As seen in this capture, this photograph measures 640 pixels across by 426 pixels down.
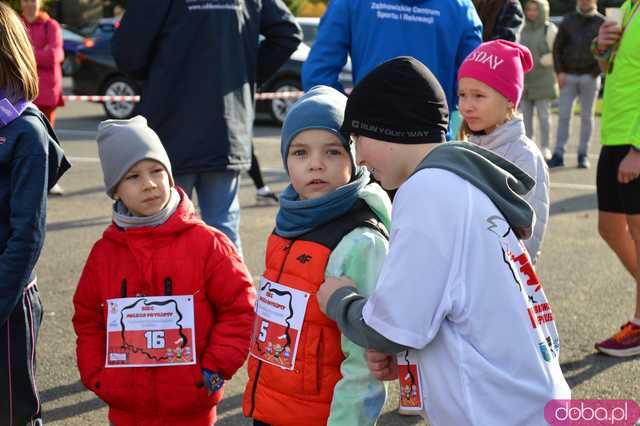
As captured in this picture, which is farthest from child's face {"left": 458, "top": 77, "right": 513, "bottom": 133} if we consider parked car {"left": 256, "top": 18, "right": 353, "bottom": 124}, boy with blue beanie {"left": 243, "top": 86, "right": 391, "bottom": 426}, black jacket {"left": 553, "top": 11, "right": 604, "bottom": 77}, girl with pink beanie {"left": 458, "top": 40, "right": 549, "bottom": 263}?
parked car {"left": 256, "top": 18, "right": 353, "bottom": 124}

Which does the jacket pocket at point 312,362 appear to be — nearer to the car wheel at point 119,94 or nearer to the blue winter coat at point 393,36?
the blue winter coat at point 393,36

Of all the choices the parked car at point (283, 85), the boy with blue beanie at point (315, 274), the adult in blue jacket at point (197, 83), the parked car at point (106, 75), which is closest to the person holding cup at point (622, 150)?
the adult in blue jacket at point (197, 83)

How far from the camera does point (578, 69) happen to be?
1162cm

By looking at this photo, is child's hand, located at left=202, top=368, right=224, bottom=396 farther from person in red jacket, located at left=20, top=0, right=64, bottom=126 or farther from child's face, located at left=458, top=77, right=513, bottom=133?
person in red jacket, located at left=20, top=0, right=64, bottom=126

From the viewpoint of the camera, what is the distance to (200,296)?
322 centimetres

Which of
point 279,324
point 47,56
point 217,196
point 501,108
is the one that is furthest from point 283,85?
point 279,324

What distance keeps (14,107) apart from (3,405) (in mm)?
1019

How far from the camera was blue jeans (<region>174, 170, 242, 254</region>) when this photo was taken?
4758 millimetres

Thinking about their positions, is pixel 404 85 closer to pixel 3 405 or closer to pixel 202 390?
pixel 202 390

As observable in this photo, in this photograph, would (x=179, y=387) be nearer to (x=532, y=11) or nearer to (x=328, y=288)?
(x=328, y=288)

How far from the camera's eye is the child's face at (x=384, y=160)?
2.47 meters

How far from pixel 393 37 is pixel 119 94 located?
12.2m

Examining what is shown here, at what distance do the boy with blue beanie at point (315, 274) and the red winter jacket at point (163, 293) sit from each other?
0.21m

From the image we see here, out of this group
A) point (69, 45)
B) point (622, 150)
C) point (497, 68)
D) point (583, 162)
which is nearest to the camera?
point (497, 68)
